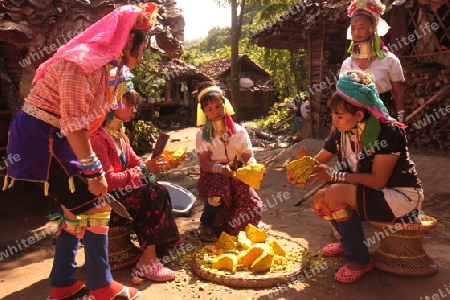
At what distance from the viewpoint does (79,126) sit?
2279 mm

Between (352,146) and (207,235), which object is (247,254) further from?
(352,146)

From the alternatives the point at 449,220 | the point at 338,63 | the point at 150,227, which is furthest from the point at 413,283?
the point at 338,63

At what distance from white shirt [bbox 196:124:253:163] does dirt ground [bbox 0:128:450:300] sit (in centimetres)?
90

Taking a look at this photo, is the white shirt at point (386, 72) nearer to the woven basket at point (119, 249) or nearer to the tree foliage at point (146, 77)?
the woven basket at point (119, 249)

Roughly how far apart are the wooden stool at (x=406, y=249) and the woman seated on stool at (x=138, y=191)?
5.58 feet

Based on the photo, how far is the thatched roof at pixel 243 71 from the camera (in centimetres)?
2520

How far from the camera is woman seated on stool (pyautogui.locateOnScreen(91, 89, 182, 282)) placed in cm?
321

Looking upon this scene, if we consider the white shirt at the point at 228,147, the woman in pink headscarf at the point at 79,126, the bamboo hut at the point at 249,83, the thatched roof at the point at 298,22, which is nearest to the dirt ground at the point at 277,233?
the woman in pink headscarf at the point at 79,126

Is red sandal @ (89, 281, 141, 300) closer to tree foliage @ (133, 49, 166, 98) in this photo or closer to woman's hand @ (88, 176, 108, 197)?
woman's hand @ (88, 176, 108, 197)

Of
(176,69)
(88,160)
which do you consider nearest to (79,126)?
(88,160)

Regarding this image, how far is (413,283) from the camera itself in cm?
291

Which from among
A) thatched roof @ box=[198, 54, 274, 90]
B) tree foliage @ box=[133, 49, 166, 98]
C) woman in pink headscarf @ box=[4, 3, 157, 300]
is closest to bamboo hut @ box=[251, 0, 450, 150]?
woman in pink headscarf @ box=[4, 3, 157, 300]

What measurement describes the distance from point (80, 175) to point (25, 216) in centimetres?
324

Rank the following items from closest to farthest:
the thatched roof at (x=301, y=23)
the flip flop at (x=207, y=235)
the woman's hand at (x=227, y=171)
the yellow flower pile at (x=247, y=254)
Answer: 1. the yellow flower pile at (x=247, y=254)
2. the woman's hand at (x=227, y=171)
3. the flip flop at (x=207, y=235)
4. the thatched roof at (x=301, y=23)
